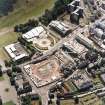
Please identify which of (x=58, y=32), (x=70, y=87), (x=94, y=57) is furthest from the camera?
(x=58, y=32)

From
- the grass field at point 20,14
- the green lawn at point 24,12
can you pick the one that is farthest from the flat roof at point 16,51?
the green lawn at point 24,12

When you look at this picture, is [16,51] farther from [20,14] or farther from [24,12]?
[24,12]

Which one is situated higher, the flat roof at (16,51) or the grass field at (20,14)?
the grass field at (20,14)

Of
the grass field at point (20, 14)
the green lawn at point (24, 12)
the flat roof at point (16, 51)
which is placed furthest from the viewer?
the green lawn at point (24, 12)

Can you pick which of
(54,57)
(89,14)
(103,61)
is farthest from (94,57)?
(89,14)

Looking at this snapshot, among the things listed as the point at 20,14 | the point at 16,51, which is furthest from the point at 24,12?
the point at 16,51

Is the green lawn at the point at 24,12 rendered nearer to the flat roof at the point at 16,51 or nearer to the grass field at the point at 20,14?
the grass field at the point at 20,14

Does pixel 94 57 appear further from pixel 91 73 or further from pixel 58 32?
pixel 58 32

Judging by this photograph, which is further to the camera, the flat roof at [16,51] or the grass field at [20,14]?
the grass field at [20,14]
